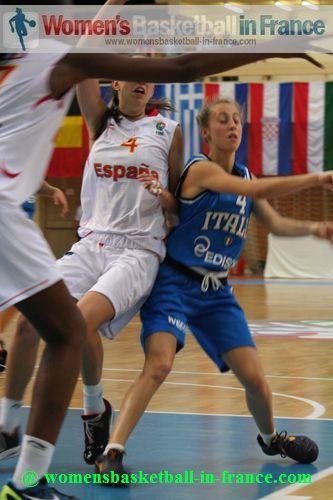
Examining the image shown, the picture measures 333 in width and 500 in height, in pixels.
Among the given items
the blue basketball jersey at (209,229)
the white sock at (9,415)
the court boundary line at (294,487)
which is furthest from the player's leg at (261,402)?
the white sock at (9,415)

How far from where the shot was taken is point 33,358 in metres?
4.65

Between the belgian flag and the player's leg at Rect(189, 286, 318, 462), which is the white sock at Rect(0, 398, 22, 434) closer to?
the player's leg at Rect(189, 286, 318, 462)

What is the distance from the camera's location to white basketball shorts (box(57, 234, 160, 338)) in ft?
14.9

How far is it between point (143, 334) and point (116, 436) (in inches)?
19.3

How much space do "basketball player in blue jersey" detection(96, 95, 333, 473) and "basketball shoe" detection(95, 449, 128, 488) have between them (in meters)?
0.44

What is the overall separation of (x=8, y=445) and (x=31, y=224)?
1.53m

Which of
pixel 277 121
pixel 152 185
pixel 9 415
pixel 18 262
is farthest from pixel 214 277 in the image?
pixel 277 121

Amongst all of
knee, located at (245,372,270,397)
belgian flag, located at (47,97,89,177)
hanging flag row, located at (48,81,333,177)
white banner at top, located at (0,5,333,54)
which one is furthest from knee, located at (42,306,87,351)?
belgian flag, located at (47,97,89,177)

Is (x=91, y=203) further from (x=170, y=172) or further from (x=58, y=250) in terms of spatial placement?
(x=58, y=250)

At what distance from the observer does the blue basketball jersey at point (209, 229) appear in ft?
15.3

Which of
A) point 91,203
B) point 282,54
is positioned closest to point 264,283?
point 91,203

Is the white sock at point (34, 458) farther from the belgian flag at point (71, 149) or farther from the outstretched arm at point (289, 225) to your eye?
the belgian flag at point (71, 149)

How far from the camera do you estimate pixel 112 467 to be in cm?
425

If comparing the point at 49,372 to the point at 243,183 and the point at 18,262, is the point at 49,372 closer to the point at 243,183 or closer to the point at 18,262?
the point at 18,262
